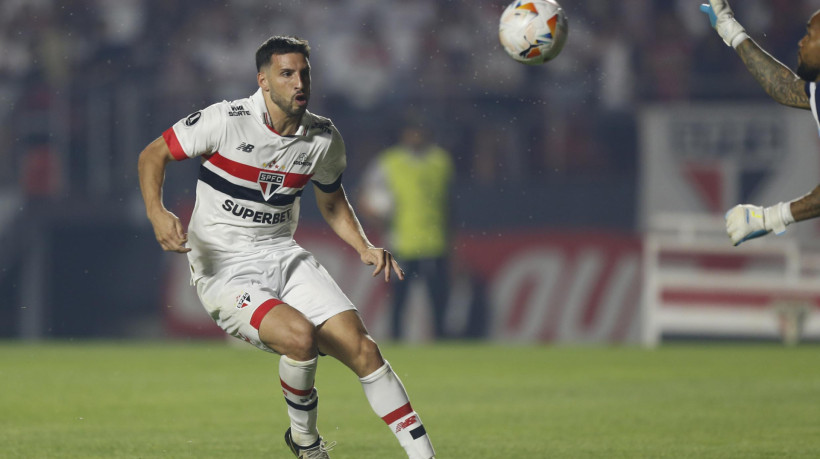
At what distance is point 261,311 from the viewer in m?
5.17

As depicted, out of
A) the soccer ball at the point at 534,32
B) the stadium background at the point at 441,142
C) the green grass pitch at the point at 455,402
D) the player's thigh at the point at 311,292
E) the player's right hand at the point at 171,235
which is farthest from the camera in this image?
the stadium background at the point at 441,142

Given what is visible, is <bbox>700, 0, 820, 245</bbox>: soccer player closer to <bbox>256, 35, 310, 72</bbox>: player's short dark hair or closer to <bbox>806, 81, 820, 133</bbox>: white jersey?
<bbox>806, 81, 820, 133</bbox>: white jersey

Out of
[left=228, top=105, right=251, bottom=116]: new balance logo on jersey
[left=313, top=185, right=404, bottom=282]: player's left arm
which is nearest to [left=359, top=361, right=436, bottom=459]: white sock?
[left=313, top=185, right=404, bottom=282]: player's left arm

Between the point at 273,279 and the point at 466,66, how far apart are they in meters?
9.89

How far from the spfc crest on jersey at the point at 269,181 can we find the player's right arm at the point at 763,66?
79.1 inches

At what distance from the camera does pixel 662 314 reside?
13.2 meters

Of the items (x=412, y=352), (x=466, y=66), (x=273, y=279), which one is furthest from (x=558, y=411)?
(x=466, y=66)

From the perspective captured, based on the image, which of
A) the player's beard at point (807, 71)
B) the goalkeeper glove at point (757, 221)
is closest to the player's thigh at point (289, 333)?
the goalkeeper glove at point (757, 221)

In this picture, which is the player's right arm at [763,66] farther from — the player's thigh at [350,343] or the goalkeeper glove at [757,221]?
the player's thigh at [350,343]

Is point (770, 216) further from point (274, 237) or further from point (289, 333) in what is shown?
point (274, 237)

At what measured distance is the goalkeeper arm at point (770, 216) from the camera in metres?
4.98

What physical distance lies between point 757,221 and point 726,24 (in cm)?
105

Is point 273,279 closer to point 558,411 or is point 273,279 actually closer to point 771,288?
point 558,411

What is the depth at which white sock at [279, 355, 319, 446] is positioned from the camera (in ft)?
17.2
